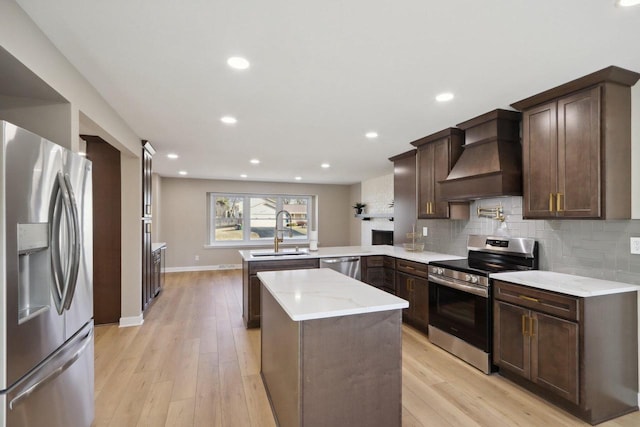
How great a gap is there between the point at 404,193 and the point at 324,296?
318cm

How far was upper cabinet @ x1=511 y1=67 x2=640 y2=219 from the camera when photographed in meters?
2.14

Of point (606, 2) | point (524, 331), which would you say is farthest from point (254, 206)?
point (606, 2)

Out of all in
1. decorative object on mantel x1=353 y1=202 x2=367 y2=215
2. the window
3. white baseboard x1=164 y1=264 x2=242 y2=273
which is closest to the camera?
white baseboard x1=164 y1=264 x2=242 y2=273

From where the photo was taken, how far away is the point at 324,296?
187 centimetres

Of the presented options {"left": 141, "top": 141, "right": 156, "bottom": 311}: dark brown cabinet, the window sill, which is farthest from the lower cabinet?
the window sill

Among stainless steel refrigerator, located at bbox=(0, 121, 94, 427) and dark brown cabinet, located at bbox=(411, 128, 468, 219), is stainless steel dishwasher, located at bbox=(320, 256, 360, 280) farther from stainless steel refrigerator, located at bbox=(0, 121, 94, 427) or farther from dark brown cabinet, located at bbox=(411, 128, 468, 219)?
stainless steel refrigerator, located at bbox=(0, 121, 94, 427)

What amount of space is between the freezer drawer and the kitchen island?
1.12 metres

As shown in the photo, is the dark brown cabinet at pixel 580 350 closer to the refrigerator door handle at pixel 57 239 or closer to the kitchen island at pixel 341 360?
the kitchen island at pixel 341 360

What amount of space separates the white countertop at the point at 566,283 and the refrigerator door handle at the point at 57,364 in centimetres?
295

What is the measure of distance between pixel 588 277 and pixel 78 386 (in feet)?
11.7

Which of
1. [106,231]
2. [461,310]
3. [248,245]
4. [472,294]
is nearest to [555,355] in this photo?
[472,294]

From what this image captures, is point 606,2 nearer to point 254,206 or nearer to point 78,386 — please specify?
point 78,386

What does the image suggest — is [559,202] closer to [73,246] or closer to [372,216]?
[73,246]

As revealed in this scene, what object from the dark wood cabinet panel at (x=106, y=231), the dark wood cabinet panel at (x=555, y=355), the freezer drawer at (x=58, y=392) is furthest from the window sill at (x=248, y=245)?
the dark wood cabinet panel at (x=555, y=355)
